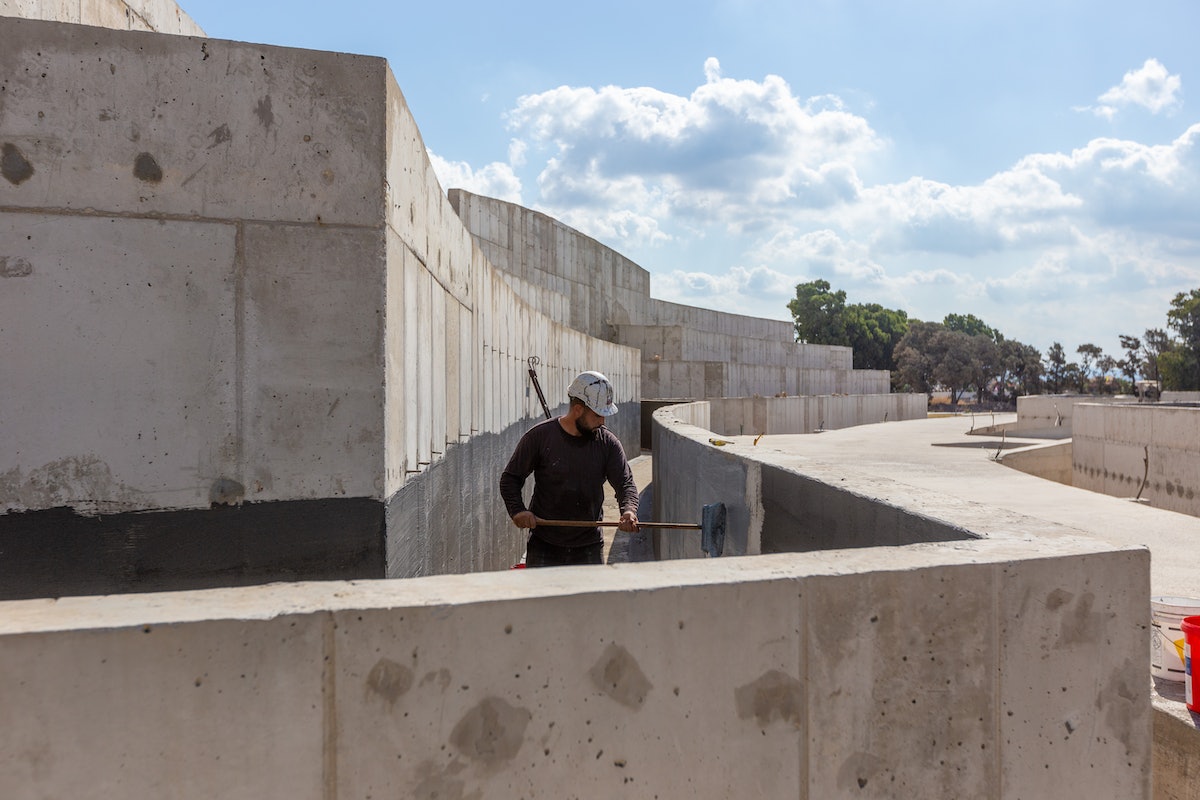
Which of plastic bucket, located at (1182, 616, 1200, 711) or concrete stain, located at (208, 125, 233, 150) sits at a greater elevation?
concrete stain, located at (208, 125, 233, 150)

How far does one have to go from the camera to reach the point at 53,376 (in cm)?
300

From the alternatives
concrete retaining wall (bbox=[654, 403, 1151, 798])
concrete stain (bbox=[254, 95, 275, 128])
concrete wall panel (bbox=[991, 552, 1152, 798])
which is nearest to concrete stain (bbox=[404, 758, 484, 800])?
concrete retaining wall (bbox=[654, 403, 1151, 798])

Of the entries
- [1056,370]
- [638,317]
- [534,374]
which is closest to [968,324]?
[1056,370]

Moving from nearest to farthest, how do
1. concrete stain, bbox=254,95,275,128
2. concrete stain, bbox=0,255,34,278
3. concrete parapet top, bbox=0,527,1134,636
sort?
concrete parapet top, bbox=0,527,1134,636
concrete stain, bbox=0,255,34,278
concrete stain, bbox=254,95,275,128

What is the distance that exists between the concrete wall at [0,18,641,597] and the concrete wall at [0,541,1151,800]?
1.30 m

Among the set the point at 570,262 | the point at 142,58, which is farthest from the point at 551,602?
the point at 570,262

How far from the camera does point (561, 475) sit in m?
4.25

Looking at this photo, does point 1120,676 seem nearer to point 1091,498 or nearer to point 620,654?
point 620,654

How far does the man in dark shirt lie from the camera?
13.9 feet

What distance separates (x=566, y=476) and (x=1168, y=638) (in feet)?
11.5

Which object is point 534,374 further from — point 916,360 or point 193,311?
point 916,360

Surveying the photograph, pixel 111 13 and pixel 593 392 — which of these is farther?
pixel 111 13

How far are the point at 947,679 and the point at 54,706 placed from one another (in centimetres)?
247

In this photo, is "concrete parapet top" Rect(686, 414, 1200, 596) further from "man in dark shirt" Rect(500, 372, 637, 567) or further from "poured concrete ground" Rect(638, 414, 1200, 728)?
"man in dark shirt" Rect(500, 372, 637, 567)
